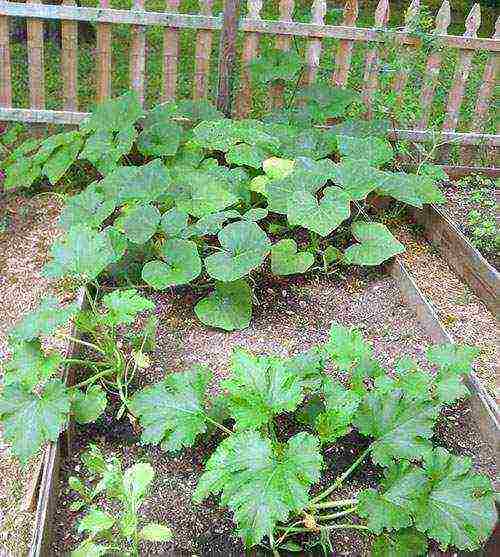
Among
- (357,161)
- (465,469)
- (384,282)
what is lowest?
(384,282)

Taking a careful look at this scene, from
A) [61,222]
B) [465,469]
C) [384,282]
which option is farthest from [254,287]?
[465,469]

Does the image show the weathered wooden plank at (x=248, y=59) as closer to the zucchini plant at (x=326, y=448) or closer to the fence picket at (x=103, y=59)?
the fence picket at (x=103, y=59)

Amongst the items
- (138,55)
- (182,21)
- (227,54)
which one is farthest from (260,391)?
(138,55)

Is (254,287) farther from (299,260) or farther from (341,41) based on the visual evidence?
(341,41)

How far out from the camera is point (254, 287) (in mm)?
3498

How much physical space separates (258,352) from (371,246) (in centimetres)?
85

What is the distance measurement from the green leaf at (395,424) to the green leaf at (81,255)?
1.18 m

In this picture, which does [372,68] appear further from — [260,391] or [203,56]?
[260,391]

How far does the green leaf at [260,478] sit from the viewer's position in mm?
1907

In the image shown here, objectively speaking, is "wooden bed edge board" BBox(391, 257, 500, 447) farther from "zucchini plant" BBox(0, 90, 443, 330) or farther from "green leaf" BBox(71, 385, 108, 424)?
"green leaf" BBox(71, 385, 108, 424)

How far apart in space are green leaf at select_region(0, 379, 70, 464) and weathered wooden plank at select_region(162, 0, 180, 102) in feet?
10.9

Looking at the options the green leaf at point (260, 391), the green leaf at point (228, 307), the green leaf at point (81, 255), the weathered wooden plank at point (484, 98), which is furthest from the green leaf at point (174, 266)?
the weathered wooden plank at point (484, 98)

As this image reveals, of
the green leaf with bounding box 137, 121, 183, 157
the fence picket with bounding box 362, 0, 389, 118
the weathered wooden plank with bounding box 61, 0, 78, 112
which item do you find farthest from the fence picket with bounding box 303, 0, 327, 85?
the weathered wooden plank with bounding box 61, 0, 78, 112

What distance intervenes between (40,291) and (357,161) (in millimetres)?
1772
